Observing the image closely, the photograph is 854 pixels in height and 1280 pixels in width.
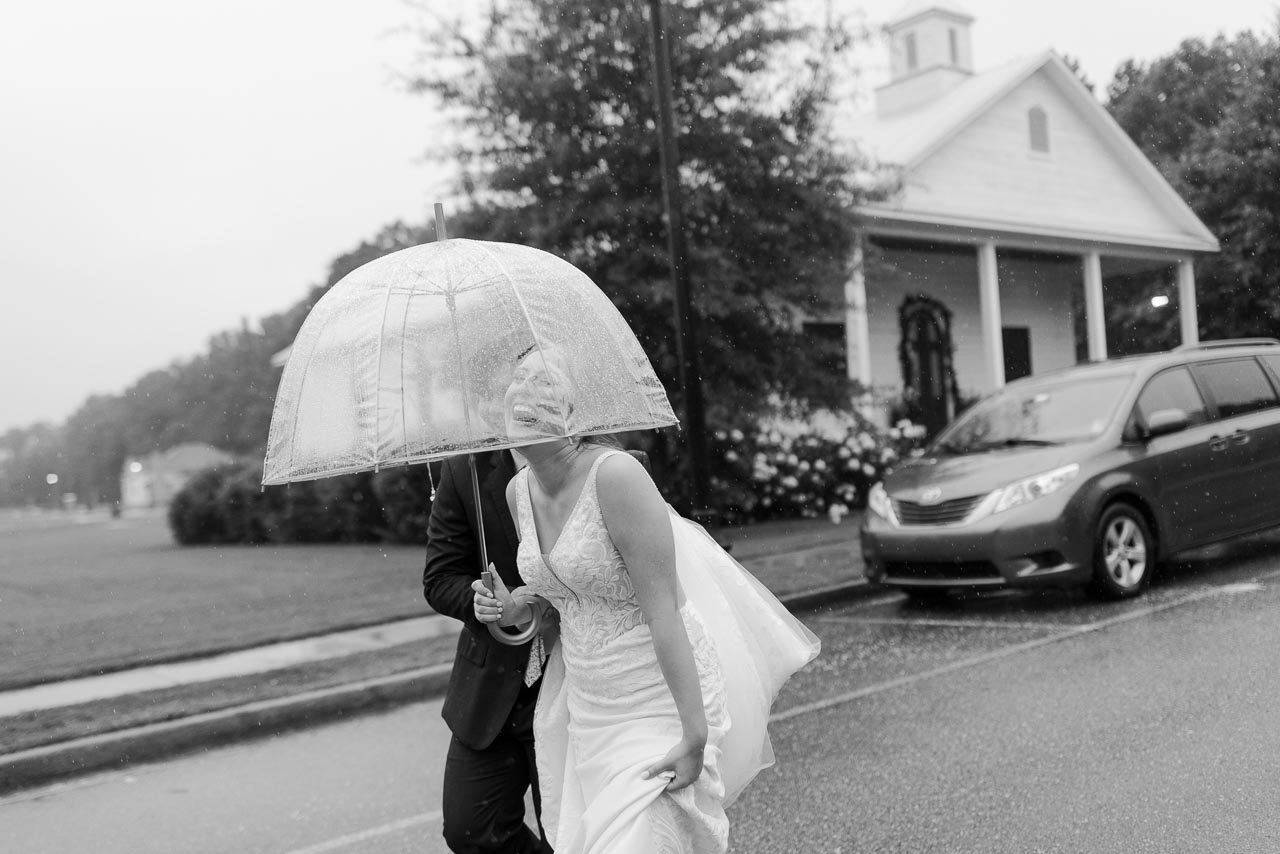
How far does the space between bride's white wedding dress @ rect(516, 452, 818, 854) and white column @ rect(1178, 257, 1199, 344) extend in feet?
77.0

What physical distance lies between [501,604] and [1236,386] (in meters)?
8.70

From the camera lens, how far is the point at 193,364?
124375 mm

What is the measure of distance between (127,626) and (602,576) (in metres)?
11.0

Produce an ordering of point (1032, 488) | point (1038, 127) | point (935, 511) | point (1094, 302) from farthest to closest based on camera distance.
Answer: point (1038, 127) → point (1094, 302) → point (935, 511) → point (1032, 488)

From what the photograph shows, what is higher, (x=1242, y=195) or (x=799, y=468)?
(x=1242, y=195)

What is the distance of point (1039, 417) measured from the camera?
367 inches

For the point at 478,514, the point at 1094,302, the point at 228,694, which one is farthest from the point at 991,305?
the point at 478,514

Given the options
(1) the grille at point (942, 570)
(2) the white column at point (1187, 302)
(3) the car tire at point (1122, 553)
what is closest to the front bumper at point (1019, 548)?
(1) the grille at point (942, 570)

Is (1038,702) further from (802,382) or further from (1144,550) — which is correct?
(802,382)

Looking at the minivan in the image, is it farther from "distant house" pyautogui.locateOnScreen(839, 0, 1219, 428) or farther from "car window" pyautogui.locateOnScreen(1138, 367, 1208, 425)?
"distant house" pyautogui.locateOnScreen(839, 0, 1219, 428)

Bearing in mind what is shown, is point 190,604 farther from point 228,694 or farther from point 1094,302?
point 1094,302

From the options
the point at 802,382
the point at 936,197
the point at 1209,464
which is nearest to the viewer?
the point at 1209,464

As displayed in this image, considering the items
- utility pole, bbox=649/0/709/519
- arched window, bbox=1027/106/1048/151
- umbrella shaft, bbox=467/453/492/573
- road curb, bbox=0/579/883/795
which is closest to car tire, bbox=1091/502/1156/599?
utility pole, bbox=649/0/709/519

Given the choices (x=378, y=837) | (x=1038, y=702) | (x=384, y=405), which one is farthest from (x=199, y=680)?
(x=384, y=405)
